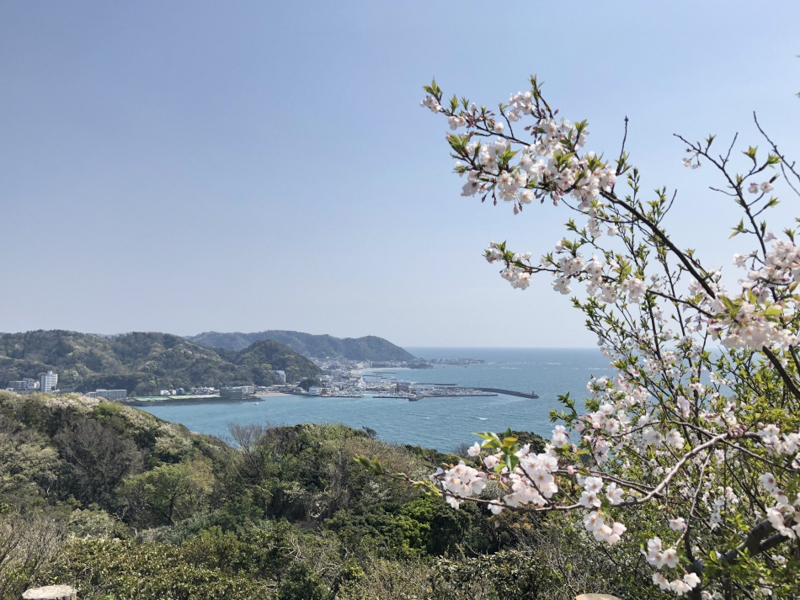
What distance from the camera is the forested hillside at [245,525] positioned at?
5.14 m

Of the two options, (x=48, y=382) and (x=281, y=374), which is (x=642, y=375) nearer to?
(x=48, y=382)

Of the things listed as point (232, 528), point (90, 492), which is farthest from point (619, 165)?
point (90, 492)

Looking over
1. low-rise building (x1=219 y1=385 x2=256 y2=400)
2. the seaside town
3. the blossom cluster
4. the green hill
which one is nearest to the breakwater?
the seaside town

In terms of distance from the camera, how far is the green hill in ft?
387

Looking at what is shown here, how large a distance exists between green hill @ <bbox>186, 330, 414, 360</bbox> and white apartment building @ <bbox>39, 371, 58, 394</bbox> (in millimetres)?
61246

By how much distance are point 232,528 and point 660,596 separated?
1139 centimetres

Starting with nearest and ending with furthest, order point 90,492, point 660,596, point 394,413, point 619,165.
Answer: point 619,165 → point 660,596 → point 90,492 → point 394,413

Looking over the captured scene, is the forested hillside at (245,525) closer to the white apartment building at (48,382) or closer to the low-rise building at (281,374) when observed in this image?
the white apartment building at (48,382)

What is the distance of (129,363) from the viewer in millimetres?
63906

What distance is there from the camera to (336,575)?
7000 mm

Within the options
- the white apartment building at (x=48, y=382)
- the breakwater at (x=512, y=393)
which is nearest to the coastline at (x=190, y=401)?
the white apartment building at (x=48, y=382)

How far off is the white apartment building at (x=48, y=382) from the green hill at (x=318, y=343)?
61.2 metres

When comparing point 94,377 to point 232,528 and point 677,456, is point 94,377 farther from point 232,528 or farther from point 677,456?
point 677,456

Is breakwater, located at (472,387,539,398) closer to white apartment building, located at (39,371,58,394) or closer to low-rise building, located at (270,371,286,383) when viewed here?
Result: low-rise building, located at (270,371,286,383)
